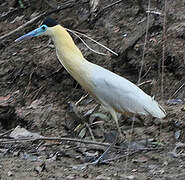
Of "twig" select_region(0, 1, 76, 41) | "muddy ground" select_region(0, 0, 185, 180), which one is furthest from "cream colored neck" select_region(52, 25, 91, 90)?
"twig" select_region(0, 1, 76, 41)

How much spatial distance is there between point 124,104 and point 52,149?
0.85 m

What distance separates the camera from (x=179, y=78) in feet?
21.1

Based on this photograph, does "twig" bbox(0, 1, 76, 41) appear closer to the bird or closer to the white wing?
the bird

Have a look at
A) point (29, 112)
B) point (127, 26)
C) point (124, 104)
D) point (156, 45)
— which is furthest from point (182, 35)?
point (29, 112)

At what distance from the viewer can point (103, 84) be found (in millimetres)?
5527

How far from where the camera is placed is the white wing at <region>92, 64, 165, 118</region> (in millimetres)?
5504

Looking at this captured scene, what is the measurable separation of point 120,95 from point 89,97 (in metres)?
1.11

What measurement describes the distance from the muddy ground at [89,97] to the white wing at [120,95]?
30cm

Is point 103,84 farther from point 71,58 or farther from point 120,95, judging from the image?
point 71,58

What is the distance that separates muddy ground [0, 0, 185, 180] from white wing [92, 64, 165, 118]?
30 cm

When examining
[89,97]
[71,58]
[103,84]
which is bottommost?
[89,97]

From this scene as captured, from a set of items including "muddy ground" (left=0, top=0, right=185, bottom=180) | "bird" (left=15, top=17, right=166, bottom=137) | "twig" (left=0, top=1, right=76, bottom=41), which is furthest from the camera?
"twig" (left=0, top=1, right=76, bottom=41)

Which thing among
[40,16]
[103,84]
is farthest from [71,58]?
[40,16]

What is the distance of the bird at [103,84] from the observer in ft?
18.1
